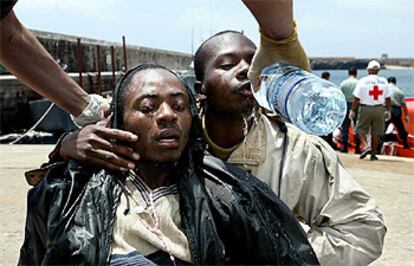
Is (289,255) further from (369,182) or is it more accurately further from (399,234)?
(369,182)

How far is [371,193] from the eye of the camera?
640cm

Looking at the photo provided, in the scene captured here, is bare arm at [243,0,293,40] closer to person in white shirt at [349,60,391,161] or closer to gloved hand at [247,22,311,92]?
gloved hand at [247,22,311,92]

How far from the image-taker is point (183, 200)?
1.92m

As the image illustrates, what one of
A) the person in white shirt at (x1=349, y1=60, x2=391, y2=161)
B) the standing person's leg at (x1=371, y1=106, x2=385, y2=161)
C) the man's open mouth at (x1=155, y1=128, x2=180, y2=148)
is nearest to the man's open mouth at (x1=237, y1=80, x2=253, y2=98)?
the man's open mouth at (x1=155, y1=128, x2=180, y2=148)

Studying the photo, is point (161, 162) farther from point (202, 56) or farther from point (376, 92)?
point (376, 92)

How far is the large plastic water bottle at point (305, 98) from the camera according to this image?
5.38ft

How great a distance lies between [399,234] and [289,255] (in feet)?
11.1

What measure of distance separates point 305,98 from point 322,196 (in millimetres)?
494

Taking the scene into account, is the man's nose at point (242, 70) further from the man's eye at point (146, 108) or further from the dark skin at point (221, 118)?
the man's eye at point (146, 108)

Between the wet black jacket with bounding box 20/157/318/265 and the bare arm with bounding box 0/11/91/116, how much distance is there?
55 centimetres

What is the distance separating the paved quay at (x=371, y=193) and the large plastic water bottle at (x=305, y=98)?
2803 millimetres

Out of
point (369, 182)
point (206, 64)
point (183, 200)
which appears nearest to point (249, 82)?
point (206, 64)

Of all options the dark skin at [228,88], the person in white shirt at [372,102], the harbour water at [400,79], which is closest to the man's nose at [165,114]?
the dark skin at [228,88]

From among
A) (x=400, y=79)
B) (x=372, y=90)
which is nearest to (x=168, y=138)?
(x=372, y=90)
